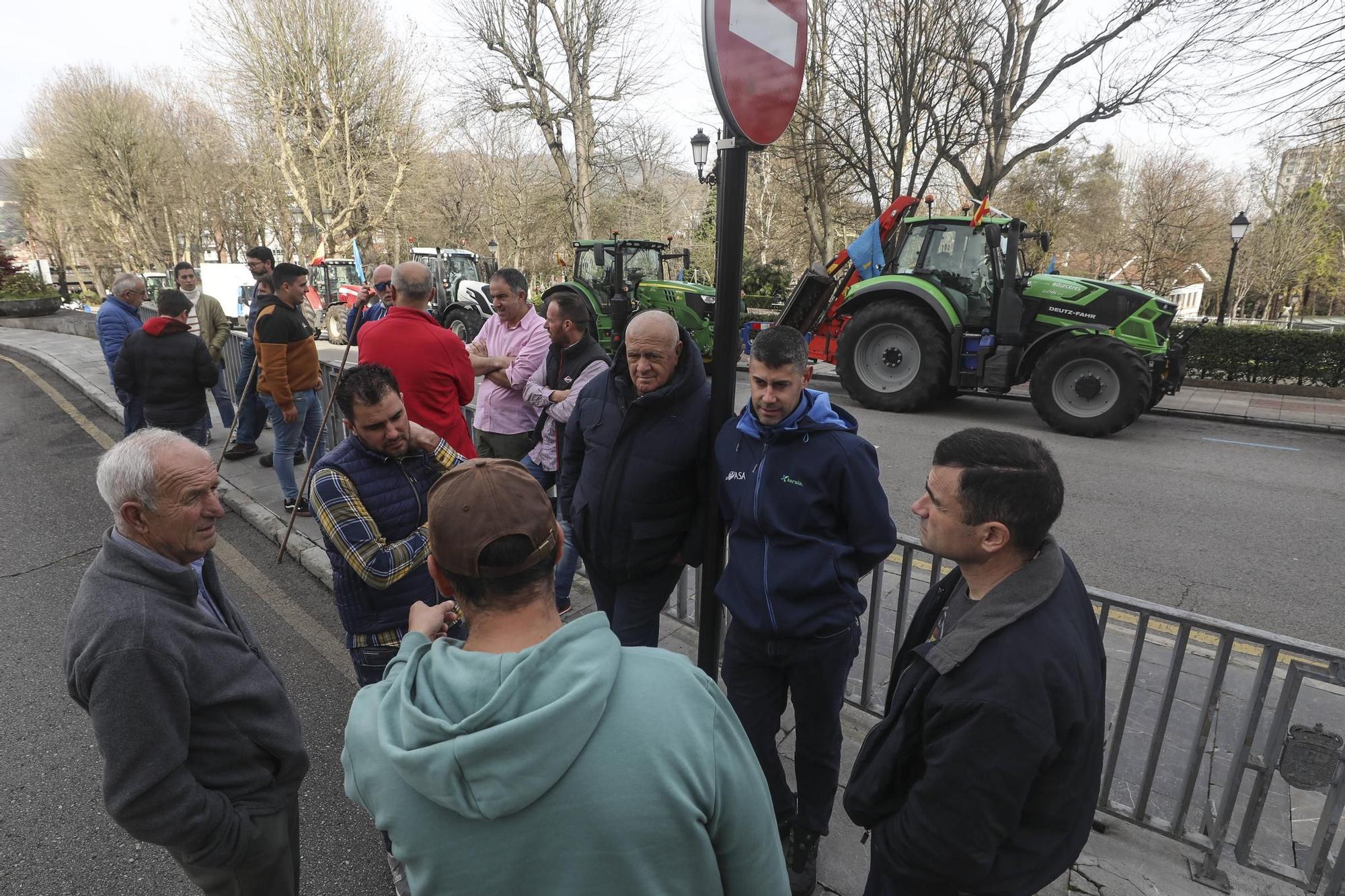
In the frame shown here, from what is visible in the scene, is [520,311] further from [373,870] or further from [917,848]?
[917,848]

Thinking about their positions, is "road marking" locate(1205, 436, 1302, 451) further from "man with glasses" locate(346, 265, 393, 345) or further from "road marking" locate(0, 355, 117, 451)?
"road marking" locate(0, 355, 117, 451)

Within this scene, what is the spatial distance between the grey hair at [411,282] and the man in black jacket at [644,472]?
1.60 meters

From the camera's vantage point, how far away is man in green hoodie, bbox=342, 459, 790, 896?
2.96 ft

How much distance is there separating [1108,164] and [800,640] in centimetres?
4206

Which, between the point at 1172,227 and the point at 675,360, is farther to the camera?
the point at 1172,227

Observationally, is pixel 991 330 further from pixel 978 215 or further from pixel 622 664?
pixel 622 664

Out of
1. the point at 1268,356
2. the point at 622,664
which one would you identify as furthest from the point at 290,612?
the point at 1268,356

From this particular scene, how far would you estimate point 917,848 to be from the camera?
4.86 ft

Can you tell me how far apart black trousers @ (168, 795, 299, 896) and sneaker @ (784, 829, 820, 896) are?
152 cm

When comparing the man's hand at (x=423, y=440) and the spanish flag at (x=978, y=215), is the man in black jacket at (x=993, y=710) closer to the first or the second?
A: the man's hand at (x=423, y=440)

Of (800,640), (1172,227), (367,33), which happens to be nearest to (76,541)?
(800,640)

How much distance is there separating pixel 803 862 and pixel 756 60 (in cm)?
244

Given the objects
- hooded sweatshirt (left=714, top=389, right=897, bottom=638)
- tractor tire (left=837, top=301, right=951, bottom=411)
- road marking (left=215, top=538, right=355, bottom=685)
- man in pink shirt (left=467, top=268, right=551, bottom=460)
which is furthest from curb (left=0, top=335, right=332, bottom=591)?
tractor tire (left=837, top=301, right=951, bottom=411)

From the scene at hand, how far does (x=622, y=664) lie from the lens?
1.01 meters
